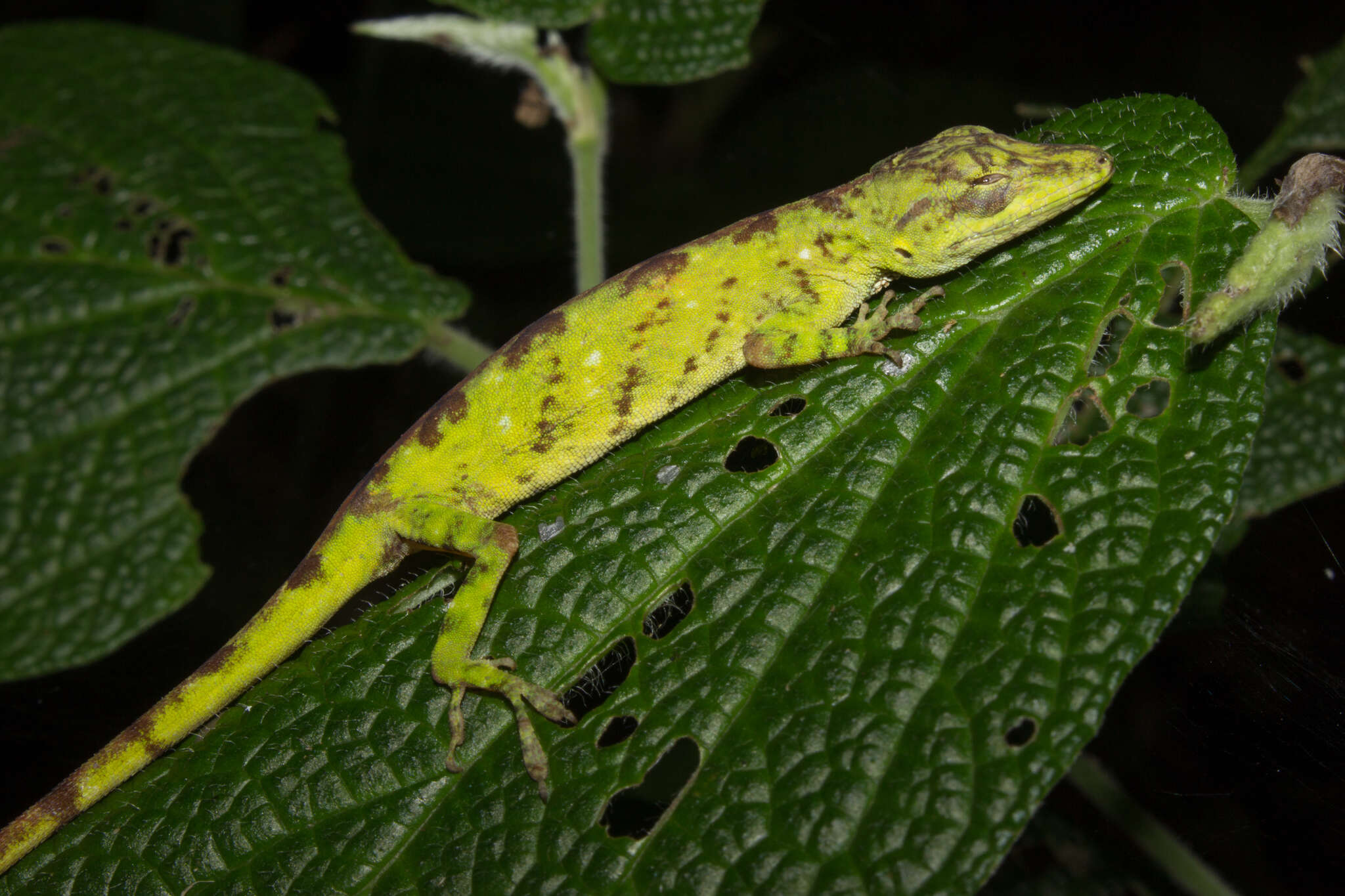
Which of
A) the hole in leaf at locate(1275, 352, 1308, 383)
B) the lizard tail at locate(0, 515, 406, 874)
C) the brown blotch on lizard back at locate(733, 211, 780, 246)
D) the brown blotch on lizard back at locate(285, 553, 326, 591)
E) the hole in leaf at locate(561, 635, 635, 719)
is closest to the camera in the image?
the hole in leaf at locate(561, 635, 635, 719)

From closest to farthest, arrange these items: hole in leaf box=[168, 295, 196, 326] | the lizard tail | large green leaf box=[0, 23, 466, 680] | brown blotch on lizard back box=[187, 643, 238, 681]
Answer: the lizard tail < brown blotch on lizard back box=[187, 643, 238, 681] < large green leaf box=[0, 23, 466, 680] < hole in leaf box=[168, 295, 196, 326]

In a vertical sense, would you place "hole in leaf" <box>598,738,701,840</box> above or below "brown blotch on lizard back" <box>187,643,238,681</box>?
below

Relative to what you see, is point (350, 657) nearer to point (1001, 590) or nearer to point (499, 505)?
point (499, 505)

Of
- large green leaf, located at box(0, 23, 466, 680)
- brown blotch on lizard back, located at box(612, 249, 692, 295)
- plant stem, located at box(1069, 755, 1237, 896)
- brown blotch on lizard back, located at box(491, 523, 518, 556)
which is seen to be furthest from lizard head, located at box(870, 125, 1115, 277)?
plant stem, located at box(1069, 755, 1237, 896)

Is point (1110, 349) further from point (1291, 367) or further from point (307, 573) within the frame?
point (307, 573)

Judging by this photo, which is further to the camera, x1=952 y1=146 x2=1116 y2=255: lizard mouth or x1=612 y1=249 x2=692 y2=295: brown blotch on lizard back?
x1=612 y1=249 x2=692 y2=295: brown blotch on lizard back

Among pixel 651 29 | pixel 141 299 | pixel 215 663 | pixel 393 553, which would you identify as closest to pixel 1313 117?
pixel 651 29

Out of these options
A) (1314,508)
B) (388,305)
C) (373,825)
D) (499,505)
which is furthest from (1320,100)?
(373,825)

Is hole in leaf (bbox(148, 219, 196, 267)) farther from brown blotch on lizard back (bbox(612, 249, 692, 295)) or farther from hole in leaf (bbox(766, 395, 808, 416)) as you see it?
hole in leaf (bbox(766, 395, 808, 416))
